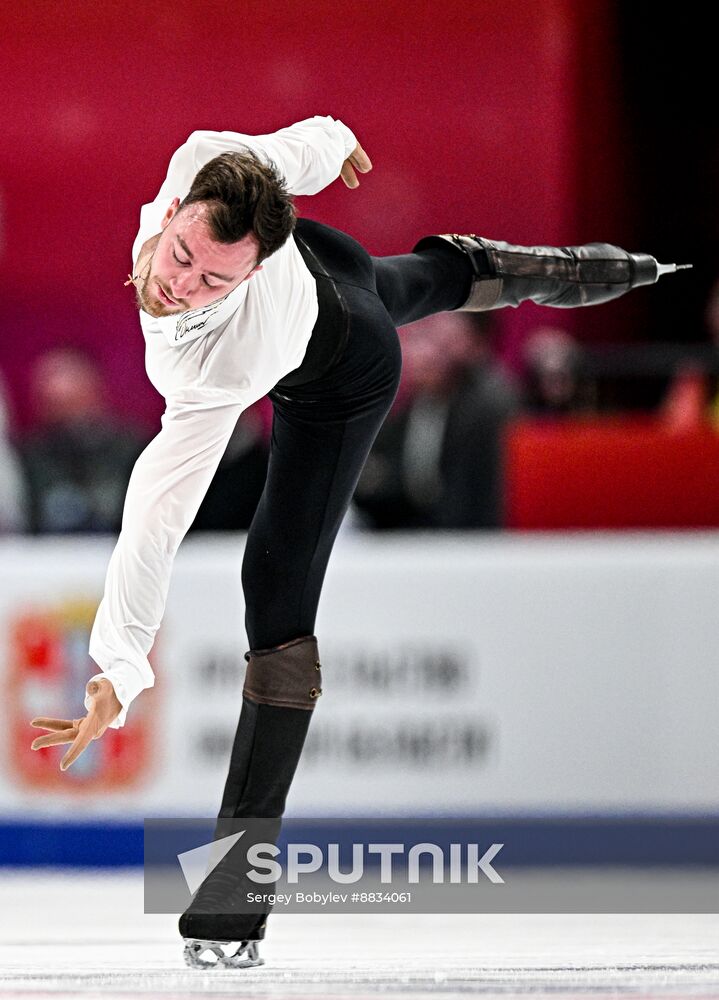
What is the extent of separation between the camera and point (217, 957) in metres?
3.78

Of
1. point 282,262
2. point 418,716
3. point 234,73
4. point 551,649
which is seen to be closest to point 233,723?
point 418,716

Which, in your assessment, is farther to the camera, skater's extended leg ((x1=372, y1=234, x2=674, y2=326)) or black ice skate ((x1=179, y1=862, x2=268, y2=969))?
skater's extended leg ((x1=372, y1=234, x2=674, y2=326))

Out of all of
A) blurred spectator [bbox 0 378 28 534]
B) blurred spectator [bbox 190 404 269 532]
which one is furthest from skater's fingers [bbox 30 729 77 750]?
blurred spectator [bbox 0 378 28 534]

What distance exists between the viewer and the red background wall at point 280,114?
8461mm

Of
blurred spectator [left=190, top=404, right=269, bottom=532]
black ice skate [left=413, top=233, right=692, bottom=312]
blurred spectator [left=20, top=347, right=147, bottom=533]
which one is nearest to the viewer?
black ice skate [left=413, top=233, right=692, bottom=312]

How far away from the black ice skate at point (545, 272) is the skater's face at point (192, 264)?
39.7 inches

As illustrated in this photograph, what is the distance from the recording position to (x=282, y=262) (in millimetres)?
3498

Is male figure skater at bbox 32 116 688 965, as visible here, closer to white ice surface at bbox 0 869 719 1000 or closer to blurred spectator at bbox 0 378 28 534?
white ice surface at bbox 0 869 719 1000

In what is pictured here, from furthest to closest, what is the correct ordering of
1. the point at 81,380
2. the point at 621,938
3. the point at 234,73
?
the point at 234,73 → the point at 81,380 → the point at 621,938

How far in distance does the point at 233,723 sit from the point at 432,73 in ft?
13.8

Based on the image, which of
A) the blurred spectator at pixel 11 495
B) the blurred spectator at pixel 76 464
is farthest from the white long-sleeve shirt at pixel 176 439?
the blurred spectator at pixel 11 495

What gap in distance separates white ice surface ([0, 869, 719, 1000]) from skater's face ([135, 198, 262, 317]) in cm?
149

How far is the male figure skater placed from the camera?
329 centimetres

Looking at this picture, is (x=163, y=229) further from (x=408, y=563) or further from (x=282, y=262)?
(x=408, y=563)
